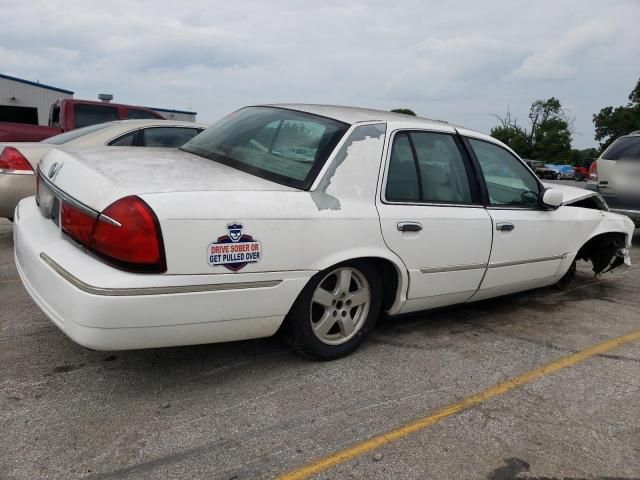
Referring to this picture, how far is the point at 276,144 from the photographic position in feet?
10.8

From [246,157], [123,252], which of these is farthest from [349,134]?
[123,252]

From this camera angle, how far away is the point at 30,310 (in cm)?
391

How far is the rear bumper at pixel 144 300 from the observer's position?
238cm

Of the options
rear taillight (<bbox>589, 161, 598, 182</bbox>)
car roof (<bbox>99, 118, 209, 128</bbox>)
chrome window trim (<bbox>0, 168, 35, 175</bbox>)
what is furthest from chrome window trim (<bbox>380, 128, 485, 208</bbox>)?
rear taillight (<bbox>589, 161, 598, 182</bbox>)

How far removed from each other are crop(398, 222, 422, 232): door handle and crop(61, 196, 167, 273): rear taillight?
141 centimetres

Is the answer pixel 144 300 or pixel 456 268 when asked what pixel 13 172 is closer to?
pixel 144 300

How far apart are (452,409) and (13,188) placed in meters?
4.62

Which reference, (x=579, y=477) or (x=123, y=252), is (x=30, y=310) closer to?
(x=123, y=252)

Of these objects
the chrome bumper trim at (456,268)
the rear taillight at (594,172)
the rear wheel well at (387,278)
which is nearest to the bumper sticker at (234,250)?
the rear wheel well at (387,278)

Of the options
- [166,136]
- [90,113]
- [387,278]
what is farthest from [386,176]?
[90,113]

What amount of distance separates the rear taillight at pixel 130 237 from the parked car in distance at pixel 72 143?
270 cm

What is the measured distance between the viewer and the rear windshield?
24.7 feet

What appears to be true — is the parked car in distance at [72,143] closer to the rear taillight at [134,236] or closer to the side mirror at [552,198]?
the rear taillight at [134,236]

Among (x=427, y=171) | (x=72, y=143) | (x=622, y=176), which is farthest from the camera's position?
(x=622, y=176)
